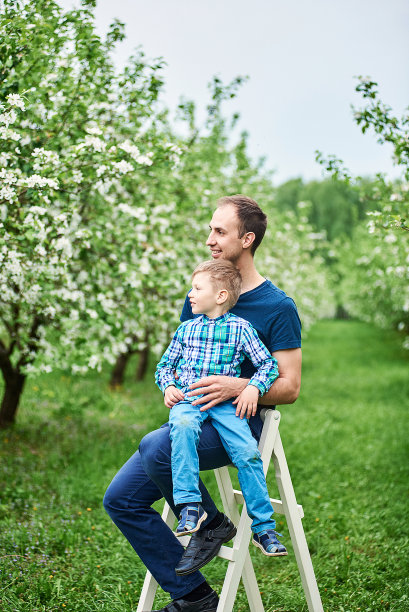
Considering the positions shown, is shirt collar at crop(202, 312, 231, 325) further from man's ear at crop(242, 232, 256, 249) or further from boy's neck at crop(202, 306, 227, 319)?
man's ear at crop(242, 232, 256, 249)

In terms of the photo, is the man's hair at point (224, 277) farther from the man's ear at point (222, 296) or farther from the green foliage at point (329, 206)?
the green foliage at point (329, 206)

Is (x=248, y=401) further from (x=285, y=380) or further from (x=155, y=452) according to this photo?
(x=155, y=452)

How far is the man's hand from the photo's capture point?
2805mm

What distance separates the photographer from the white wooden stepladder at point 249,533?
9.12 feet

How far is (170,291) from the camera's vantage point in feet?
20.8

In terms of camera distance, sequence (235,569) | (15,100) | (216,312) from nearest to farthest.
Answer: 1. (235,569)
2. (216,312)
3. (15,100)

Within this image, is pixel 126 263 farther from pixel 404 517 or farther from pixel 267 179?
pixel 267 179

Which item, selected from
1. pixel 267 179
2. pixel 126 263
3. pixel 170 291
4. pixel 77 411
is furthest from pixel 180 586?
pixel 267 179

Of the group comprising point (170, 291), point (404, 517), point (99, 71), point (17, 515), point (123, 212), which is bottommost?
point (404, 517)

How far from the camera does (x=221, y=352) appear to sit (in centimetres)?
292

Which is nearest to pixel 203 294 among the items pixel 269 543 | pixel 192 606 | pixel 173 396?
pixel 173 396

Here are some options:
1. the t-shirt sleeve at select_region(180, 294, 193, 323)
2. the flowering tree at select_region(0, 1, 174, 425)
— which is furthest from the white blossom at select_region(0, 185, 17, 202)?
the t-shirt sleeve at select_region(180, 294, 193, 323)

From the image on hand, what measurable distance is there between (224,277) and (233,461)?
818 millimetres

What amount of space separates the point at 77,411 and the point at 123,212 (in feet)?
9.89
